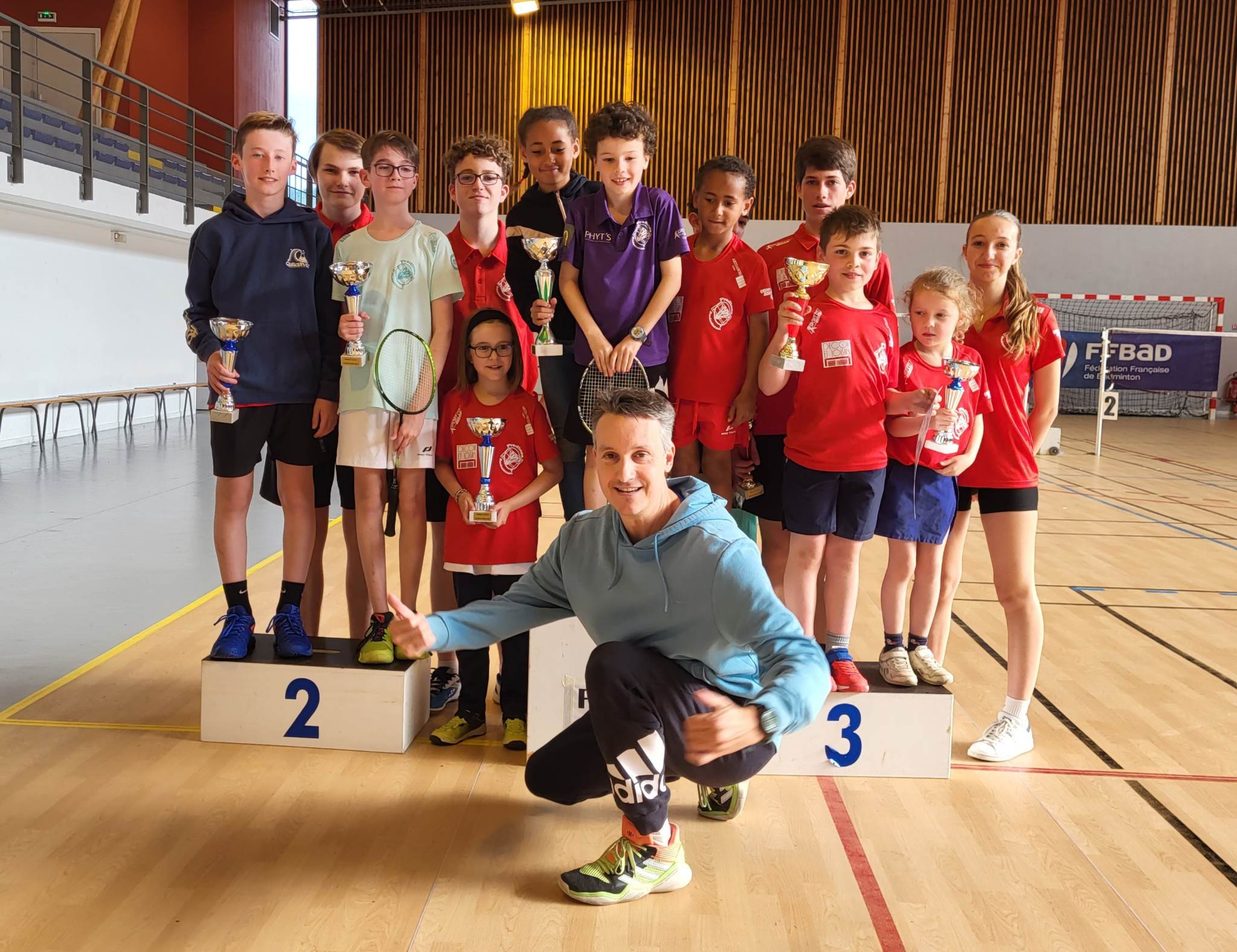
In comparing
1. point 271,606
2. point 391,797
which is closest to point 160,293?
point 271,606

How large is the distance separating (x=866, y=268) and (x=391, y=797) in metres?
2.17

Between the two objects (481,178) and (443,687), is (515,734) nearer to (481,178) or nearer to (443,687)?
(443,687)

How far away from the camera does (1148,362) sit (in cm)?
1736

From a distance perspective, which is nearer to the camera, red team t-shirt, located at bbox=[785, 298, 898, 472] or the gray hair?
the gray hair

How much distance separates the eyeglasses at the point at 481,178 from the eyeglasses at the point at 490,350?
609 mm

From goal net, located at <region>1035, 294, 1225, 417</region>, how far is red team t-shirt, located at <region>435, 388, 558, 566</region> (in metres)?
15.6

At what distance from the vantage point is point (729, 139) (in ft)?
54.9

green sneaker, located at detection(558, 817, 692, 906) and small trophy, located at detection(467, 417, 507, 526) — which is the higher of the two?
small trophy, located at detection(467, 417, 507, 526)

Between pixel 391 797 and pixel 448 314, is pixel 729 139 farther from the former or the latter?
pixel 391 797

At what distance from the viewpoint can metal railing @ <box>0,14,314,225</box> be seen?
935cm

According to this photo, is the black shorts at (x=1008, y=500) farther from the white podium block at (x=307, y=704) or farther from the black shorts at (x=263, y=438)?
the black shorts at (x=263, y=438)

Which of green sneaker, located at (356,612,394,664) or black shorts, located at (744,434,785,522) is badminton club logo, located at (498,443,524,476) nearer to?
green sneaker, located at (356,612,394,664)

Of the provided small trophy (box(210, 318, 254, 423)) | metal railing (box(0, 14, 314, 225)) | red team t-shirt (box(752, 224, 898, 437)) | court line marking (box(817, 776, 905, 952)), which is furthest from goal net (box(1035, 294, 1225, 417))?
small trophy (box(210, 318, 254, 423))

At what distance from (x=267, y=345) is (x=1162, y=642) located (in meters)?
4.16
